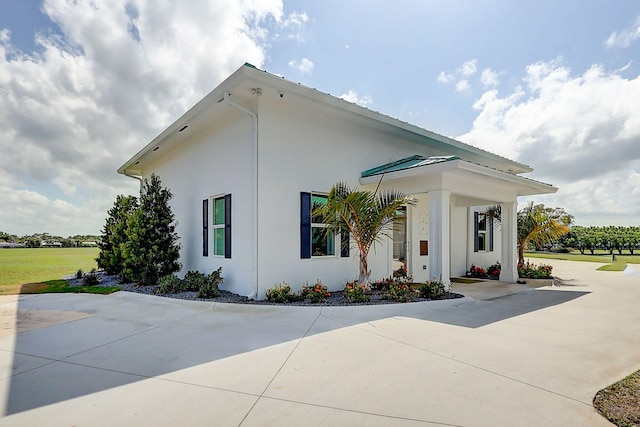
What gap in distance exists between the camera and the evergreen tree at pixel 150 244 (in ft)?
30.5

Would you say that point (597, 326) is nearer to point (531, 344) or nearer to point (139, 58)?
point (531, 344)

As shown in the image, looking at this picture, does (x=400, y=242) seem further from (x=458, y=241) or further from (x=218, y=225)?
(x=218, y=225)

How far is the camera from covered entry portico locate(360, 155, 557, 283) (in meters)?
7.91

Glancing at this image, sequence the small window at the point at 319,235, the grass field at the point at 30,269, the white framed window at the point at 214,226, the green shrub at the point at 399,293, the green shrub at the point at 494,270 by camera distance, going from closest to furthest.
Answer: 1. the green shrub at the point at 399,293
2. the small window at the point at 319,235
3. the white framed window at the point at 214,226
4. the grass field at the point at 30,269
5. the green shrub at the point at 494,270

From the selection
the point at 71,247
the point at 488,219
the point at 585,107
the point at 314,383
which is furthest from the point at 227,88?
the point at 71,247

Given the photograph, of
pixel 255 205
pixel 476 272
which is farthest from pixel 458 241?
pixel 255 205

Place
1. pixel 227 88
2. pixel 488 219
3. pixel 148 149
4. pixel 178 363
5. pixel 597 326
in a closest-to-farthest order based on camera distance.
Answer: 1. pixel 178 363
2. pixel 597 326
3. pixel 227 88
4. pixel 148 149
5. pixel 488 219

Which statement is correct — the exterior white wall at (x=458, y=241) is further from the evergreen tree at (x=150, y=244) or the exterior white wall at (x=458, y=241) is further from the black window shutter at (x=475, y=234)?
the evergreen tree at (x=150, y=244)

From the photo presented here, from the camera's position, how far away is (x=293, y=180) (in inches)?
311

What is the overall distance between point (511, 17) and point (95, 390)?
11827mm

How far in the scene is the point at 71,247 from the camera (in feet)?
84.8

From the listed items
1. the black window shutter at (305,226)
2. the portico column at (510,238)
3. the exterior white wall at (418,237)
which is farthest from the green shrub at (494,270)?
the black window shutter at (305,226)

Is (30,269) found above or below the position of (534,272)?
below

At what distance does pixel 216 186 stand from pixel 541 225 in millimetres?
11655
